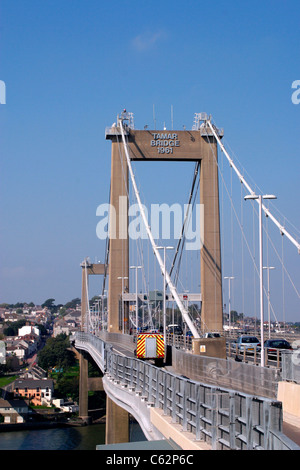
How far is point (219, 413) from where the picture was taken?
9.91 metres

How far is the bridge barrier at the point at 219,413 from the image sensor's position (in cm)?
793

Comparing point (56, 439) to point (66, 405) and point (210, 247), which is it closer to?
point (66, 405)

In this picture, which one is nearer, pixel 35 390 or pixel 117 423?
pixel 117 423

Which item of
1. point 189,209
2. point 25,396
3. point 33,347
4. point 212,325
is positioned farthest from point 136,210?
point 33,347

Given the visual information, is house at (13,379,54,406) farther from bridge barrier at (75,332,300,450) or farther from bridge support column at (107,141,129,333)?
bridge barrier at (75,332,300,450)

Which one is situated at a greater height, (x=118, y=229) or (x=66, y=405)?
(x=118, y=229)

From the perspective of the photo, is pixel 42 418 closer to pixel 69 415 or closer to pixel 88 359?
pixel 69 415

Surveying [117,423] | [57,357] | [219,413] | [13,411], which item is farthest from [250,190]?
[57,357]

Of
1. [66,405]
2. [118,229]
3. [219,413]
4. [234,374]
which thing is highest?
[118,229]

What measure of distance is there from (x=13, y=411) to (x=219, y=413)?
90299 mm

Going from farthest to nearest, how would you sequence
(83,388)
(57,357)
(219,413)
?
(57,357)
(83,388)
(219,413)

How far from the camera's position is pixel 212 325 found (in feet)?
157

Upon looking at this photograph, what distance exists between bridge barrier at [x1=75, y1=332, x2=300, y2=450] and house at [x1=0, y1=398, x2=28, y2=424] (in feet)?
266

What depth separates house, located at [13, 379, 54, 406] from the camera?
10538 centimetres
